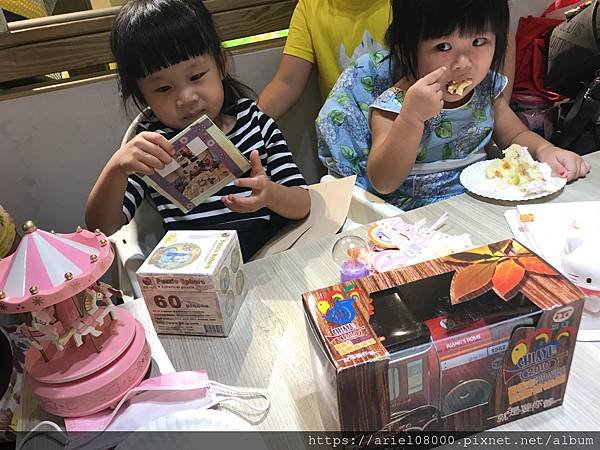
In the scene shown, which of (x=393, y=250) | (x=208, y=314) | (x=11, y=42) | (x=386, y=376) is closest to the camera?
(x=386, y=376)

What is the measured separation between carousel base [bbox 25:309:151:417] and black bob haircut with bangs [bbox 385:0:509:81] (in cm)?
97

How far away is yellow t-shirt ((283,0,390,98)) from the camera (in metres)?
1.64

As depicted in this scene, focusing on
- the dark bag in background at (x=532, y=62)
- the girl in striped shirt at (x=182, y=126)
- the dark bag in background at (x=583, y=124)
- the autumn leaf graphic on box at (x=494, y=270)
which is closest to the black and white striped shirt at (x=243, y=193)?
the girl in striped shirt at (x=182, y=126)

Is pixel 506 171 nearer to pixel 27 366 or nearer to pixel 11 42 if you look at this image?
pixel 27 366

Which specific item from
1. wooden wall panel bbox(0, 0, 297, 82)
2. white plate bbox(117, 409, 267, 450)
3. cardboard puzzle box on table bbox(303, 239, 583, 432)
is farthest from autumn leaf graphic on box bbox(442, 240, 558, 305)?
wooden wall panel bbox(0, 0, 297, 82)

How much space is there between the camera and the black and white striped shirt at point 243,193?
131 cm

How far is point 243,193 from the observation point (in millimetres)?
1327

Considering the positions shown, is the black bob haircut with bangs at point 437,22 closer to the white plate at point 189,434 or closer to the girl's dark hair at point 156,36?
the girl's dark hair at point 156,36

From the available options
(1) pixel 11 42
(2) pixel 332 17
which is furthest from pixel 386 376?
(1) pixel 11 42

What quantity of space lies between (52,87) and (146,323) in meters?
1.06

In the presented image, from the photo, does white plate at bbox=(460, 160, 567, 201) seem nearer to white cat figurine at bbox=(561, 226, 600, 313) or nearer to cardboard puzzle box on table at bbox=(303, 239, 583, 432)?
white cat figurine at bbox=(561, 226, 600, 313)

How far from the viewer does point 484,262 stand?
2.17ft

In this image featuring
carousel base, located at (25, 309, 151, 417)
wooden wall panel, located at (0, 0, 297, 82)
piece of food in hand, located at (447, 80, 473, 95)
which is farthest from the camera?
wooden wall panel, located at (0, 0, 297, 82)

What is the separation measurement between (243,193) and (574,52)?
4.17ft
